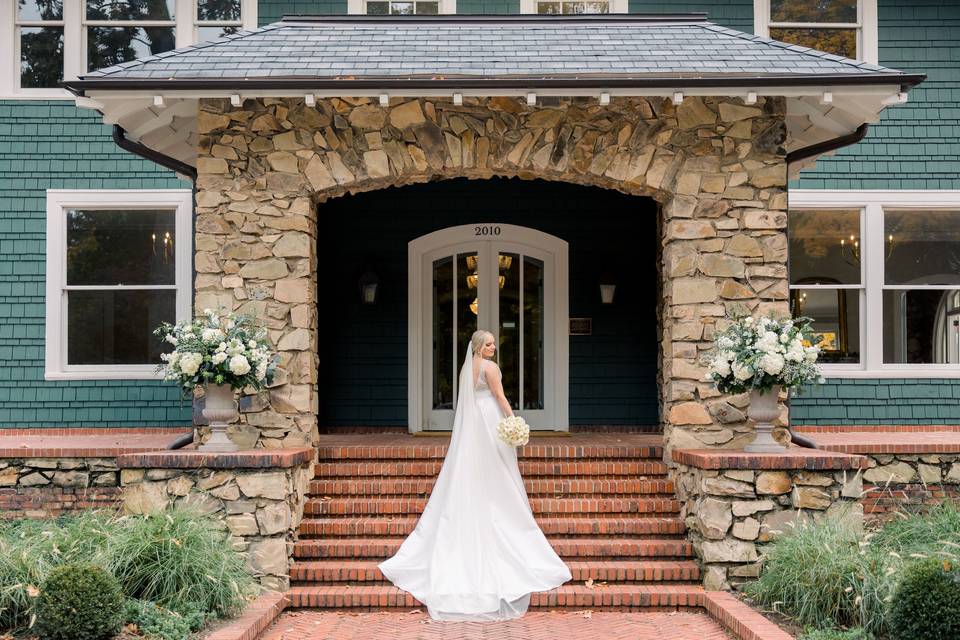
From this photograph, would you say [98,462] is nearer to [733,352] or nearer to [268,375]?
[268,375]

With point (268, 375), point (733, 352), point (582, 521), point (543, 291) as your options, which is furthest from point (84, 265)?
point (733, 352)

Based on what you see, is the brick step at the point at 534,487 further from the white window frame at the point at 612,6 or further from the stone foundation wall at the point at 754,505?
the white window frame at the point at 612,6

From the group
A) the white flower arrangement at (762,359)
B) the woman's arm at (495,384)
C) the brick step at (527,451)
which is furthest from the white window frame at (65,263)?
the white flower arrangement at (762,359)

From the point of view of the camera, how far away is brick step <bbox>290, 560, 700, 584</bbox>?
6.93 m

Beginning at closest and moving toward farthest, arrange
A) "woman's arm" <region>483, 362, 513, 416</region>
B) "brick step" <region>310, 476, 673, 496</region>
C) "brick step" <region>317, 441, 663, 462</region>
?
"woman's arm" <region>483, 362, 513, 416</region>
"brick step" <region>310, 476, 673, 496</region>
"brick step" <region>317, 441, 663, 462</region>

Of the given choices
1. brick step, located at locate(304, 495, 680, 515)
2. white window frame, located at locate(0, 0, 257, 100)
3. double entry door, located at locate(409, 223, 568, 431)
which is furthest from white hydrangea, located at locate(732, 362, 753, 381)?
white window frame, located at locate(0, 0, 257, 100)

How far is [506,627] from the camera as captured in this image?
6234 millimetres

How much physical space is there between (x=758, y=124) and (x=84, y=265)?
7.46m

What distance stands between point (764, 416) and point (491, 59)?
11.7 feet

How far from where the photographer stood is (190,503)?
22.3ft

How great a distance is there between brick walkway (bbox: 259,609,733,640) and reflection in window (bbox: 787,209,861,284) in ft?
17.7

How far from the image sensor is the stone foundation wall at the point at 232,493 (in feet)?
22.3

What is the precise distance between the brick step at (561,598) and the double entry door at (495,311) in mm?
3784

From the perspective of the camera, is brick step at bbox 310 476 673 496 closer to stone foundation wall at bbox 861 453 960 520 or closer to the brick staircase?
the brick staircase
